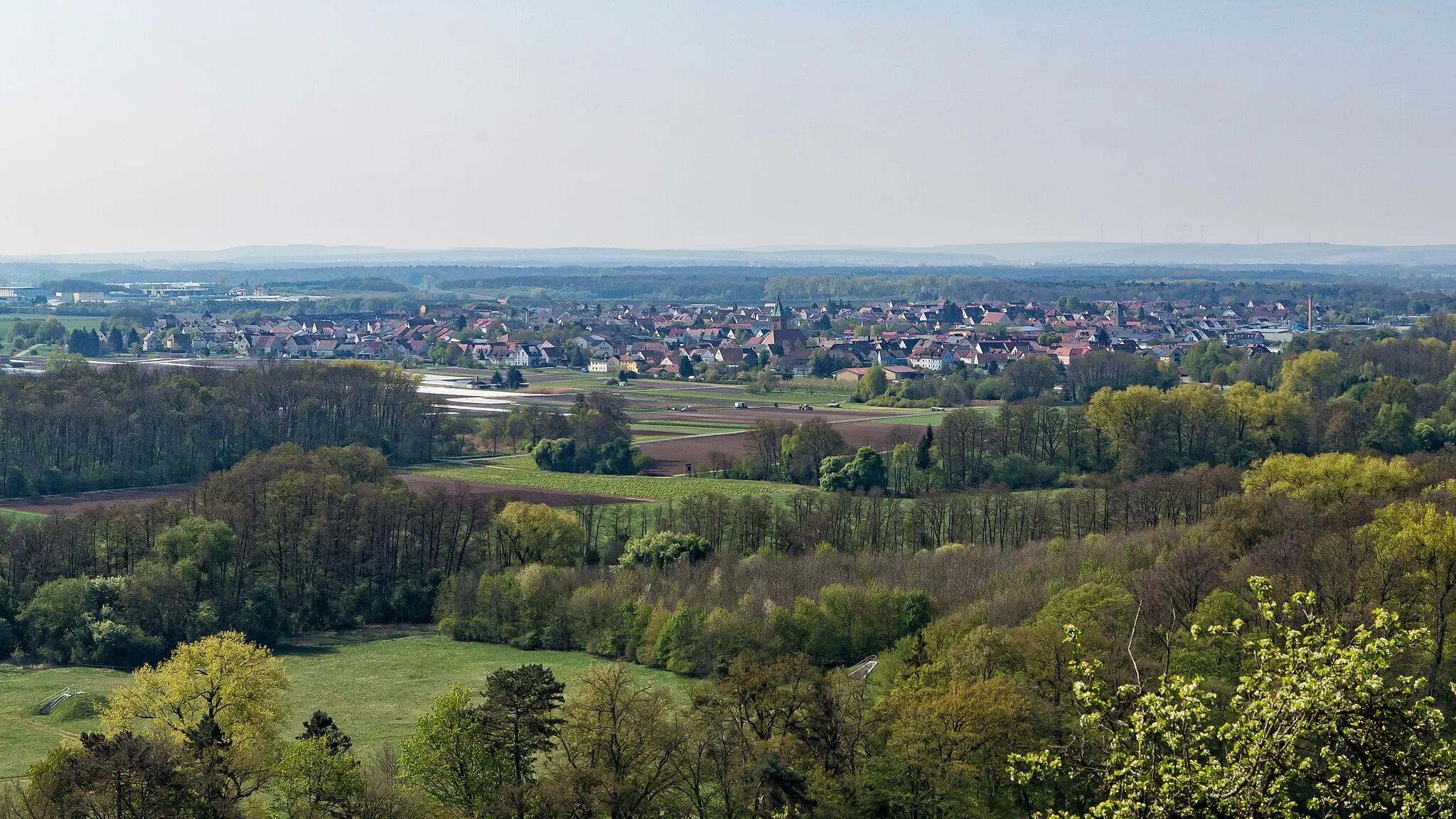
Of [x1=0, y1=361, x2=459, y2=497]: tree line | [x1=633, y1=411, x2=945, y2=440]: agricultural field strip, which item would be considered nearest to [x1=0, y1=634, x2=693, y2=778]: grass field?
[x1=0, y1=361, x2=459, y2=497]: tree line

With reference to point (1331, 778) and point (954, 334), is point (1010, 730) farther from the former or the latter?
point (954, 334)

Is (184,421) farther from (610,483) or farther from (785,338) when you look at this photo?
(785,338)

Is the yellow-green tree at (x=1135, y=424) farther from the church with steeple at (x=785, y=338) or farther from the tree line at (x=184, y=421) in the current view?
the church with steeple at (x=785, y=338)

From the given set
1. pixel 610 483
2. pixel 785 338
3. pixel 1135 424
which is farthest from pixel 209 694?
pixel 785 338

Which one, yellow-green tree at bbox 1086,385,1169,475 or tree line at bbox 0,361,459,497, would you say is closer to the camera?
tree line at bbox 0,361,459,497

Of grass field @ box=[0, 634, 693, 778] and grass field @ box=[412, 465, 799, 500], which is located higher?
grass field @ box=[0, 634, 693, 778]

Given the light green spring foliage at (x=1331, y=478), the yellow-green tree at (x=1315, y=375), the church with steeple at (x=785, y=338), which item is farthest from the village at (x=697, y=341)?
the light green spring foliage at (x=1331, y=478)

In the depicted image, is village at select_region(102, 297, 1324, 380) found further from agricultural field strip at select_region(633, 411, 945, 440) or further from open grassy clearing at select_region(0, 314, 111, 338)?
agricultural field strip at select_region(633, 411, 945, 440)
